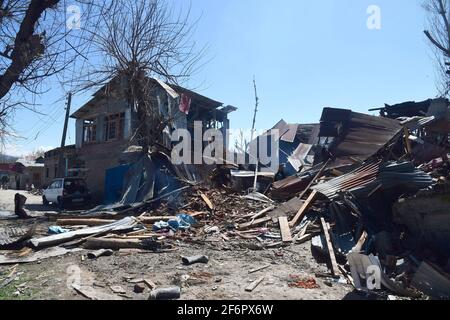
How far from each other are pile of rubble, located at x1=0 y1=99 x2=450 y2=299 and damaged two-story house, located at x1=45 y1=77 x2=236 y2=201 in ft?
11.8

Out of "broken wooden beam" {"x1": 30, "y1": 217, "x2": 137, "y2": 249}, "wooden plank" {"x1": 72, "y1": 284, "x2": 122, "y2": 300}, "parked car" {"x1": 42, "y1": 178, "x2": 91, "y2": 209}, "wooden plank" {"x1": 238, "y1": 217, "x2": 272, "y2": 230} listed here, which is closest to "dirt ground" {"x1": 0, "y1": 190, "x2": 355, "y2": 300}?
"wooden plank" {"x1": 72, "y1": 284, "x2": 122, "y2": 300}

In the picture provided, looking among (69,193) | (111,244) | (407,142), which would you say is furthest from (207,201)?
(69,193)

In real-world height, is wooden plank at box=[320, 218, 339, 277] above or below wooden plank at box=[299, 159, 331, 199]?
below

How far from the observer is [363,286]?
5.68 meters

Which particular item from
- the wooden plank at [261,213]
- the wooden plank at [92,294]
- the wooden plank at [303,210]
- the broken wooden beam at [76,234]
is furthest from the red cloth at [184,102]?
the wooden plank at [92,294]

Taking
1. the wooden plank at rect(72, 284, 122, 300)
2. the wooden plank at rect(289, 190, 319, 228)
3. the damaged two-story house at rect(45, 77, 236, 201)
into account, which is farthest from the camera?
the damaged two-story house at rect(45, 77, 236, 201)

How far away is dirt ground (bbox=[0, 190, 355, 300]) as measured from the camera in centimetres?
532

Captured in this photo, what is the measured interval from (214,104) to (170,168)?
30.6 ft

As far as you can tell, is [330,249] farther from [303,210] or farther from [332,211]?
[303,210]

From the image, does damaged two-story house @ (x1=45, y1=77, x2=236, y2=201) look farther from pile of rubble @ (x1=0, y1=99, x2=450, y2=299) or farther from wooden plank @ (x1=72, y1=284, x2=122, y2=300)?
wooden plank @ (x1=72, y1=284, x2=122, y2=300)

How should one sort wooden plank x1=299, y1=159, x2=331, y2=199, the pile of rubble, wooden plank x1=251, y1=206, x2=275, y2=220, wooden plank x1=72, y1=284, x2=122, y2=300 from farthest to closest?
wooden plank x1=299, y1=159, x2=331, y2=199
wooden plank x1=251, y1=206, x2=275, y2=220
the pile of rubble
wooden plank x1=72, y1=284, x2=122, y2=300

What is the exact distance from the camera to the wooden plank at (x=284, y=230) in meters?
8.74

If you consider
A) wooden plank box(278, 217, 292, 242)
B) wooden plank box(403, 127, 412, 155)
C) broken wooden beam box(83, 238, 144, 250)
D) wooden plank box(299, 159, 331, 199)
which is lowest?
broken wooden beam box(83, 238, 144, 250)
